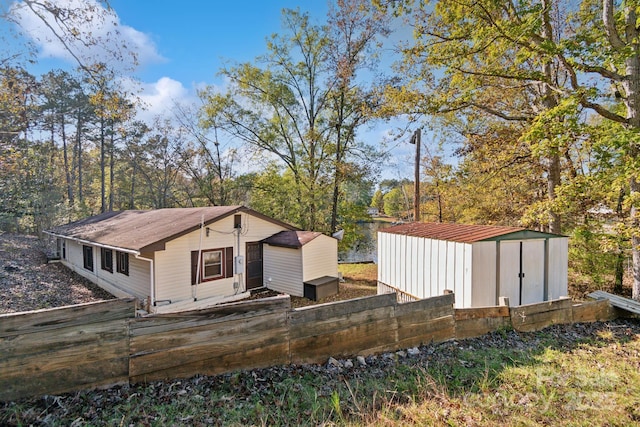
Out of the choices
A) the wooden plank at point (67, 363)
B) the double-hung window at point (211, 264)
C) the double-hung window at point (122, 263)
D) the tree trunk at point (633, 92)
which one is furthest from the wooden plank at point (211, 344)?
the double-hung window at point (122, 263)

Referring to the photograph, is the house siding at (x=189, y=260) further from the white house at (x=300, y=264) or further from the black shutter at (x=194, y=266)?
the white house at (x=300, y=264)

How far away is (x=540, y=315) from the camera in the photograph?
5262 mm

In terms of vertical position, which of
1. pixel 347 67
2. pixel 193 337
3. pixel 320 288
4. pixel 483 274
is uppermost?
pixel 347 67

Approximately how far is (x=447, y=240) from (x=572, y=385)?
14.2 feet

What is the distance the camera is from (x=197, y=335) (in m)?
3.00

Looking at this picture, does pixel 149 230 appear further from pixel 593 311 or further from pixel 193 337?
pixel 593 311

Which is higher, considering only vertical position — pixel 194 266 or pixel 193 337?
pixel 193 337

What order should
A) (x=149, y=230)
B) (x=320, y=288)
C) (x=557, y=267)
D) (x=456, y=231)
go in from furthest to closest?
1. (x=320, y=288)
2. (x=149, y=230)
3. (x=456, y=231)
4. (x=557, y=267)

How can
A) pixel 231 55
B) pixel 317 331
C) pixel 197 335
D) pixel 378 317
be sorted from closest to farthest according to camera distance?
pixel 197 335 → pixel 317 331 → pixel 378 317 → pixel 231 55

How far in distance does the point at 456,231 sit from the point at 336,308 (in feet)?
17.6

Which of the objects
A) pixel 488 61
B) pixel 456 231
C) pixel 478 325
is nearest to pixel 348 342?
pixel 478 325

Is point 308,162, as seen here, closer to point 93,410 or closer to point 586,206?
point 586,206

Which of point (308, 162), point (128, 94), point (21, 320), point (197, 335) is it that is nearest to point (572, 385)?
point (197, 335)

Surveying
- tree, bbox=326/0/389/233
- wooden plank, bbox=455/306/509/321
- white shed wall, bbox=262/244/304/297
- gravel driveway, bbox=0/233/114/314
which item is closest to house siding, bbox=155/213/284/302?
white shed wall, bbox=262/244/304/297
